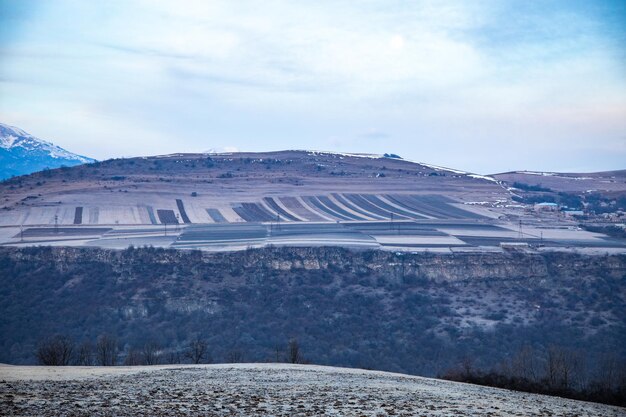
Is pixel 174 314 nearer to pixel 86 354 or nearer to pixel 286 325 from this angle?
pixel 286 325

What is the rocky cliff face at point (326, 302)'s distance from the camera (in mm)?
68188

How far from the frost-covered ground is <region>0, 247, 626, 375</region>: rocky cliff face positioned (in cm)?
3368

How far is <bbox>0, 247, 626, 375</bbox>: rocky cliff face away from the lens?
68.2 metres

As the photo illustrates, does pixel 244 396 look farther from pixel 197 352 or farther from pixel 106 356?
pixel 106 356

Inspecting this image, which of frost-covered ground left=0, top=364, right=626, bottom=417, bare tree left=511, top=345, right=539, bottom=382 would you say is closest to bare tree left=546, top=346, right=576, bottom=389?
bare tree left=511, top=345, right=539, bottom=382

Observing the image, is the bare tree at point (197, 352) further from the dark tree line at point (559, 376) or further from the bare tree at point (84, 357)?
the dark tree line at point (559, 376)

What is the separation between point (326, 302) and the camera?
A: 79750mm

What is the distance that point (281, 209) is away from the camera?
118750 millimetres

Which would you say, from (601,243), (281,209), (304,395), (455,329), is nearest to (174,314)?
(455,329)

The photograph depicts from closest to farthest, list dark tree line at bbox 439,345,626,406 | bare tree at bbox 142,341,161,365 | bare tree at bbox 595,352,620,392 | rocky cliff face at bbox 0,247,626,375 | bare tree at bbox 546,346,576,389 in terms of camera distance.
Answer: dark tree line at bbox 439,345,626,406, bare tree at bbox 546,346,576,389, bare tree at bbox 595,352,620,392, bare tree at bbox 142,341,161,365, rocky cliff face at bbox 0,247,626,375

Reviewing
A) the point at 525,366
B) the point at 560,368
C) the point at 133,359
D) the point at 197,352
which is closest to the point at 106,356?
the point at 133,359

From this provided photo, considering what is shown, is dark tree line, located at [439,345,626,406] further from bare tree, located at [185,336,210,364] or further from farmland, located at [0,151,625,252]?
farmland, located at [0,151,625,252]

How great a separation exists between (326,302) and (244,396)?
5763cm

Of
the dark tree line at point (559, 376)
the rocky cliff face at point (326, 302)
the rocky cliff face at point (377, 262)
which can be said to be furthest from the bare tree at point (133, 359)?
the rocky cliff face at point (377, 262)
